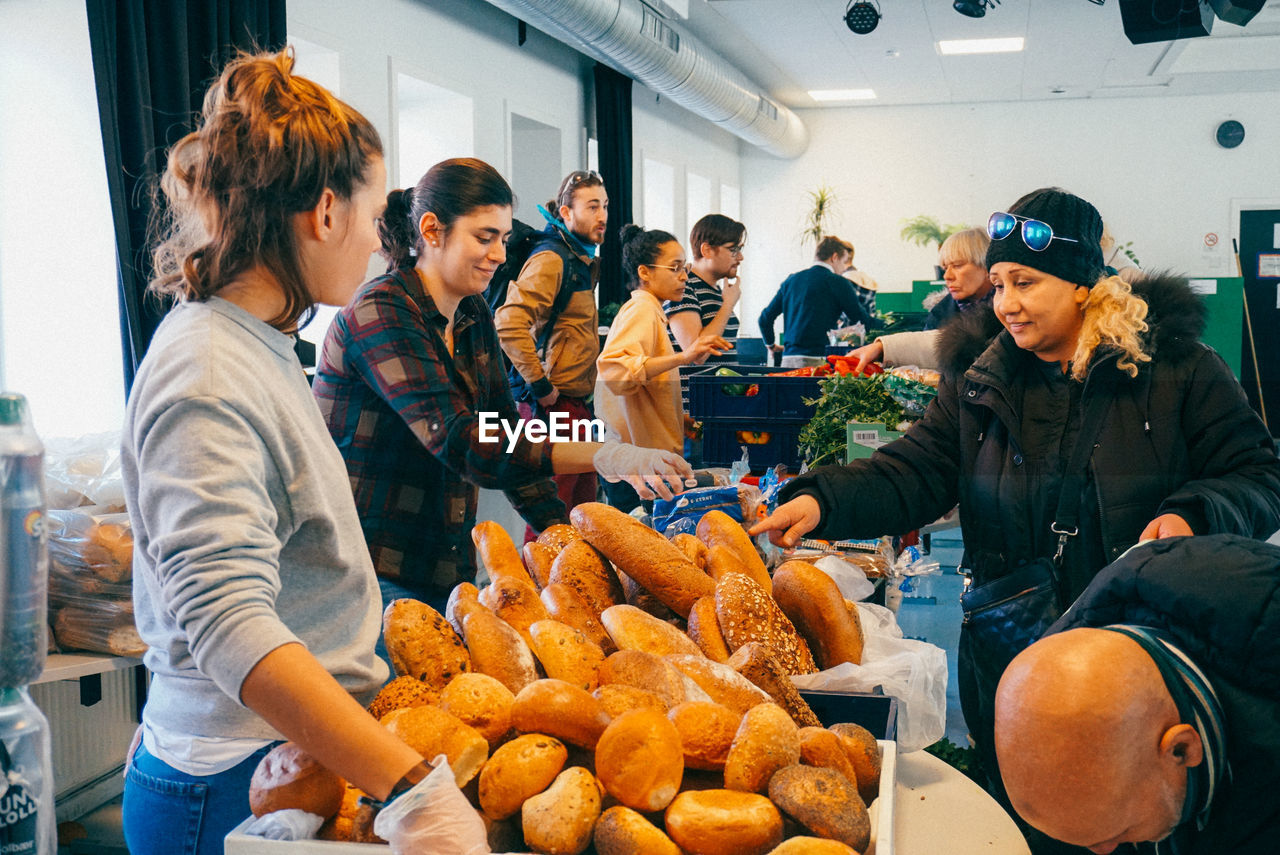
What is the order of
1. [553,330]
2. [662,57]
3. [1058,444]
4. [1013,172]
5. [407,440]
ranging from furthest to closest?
[1013,172], [662,57], [553,330], [1058,444], [407,440]

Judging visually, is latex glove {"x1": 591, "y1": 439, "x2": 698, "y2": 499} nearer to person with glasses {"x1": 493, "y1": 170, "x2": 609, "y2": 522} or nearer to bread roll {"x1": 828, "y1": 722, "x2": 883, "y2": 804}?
Result: bread roll {"x1": 828, "y1": 722, "x2": 883, "y2": 804}

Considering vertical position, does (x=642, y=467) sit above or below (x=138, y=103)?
below

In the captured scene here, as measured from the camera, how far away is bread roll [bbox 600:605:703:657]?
1249 mm

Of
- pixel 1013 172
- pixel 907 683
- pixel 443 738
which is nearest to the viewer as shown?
pixel 443 738

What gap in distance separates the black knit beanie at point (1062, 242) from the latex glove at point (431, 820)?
5.16 ft

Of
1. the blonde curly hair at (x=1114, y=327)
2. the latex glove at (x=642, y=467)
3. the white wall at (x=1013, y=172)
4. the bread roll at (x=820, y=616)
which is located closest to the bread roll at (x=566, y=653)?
the bread roll at (x=820, y=616)

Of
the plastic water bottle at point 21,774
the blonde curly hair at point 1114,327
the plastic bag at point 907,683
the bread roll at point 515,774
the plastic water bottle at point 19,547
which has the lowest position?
the plastic bag at point 907,683

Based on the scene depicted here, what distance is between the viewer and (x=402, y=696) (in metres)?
1.03

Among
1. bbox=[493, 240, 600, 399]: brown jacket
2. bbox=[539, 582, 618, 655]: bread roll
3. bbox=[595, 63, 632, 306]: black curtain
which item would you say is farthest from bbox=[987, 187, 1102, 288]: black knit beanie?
bbox=[595, 63, 632, 306]: black curtain

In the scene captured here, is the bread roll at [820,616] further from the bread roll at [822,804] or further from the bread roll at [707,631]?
the bread roll at [822,804]

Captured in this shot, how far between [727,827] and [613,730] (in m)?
0.13

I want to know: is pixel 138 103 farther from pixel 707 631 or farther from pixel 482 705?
pixel 482 705

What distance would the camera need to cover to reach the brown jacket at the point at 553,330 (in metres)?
3.70

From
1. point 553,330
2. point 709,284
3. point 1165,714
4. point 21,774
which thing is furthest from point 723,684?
point 709,284
